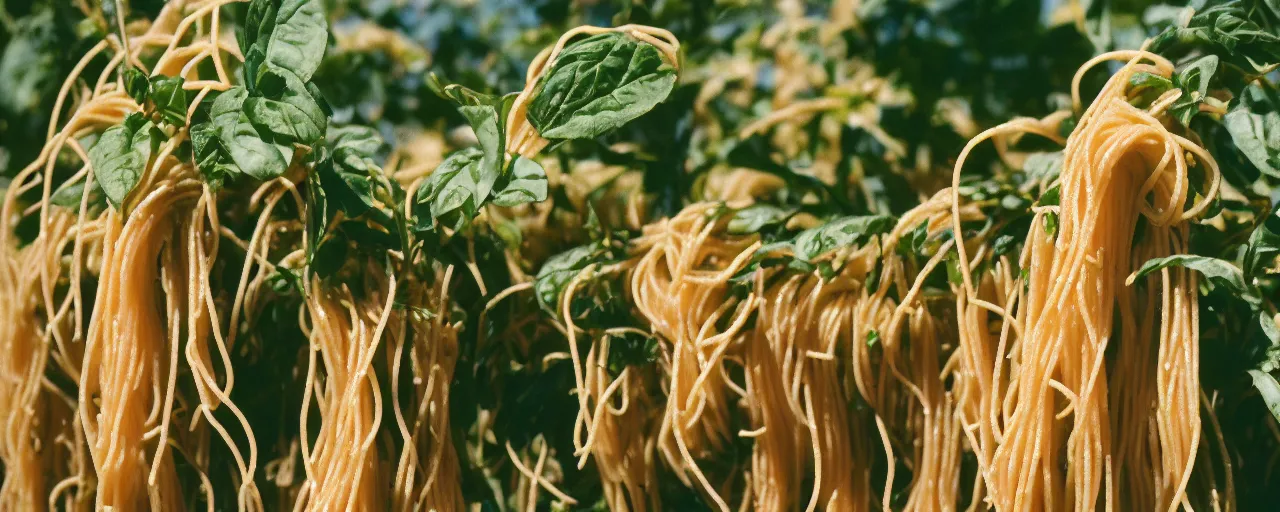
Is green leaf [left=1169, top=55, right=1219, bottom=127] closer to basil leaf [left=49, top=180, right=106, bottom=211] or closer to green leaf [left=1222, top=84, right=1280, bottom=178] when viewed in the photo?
green leaf [left=1222, top=84, right=1280, bottom=178]

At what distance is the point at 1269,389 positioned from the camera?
2.49 feet

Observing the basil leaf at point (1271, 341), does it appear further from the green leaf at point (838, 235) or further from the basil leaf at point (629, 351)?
the basil leaf at point (629, 351)

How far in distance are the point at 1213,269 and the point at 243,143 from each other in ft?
2.29

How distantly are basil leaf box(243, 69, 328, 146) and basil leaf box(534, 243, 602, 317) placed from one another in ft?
0.77

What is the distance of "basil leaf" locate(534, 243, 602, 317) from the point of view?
35.8 inches

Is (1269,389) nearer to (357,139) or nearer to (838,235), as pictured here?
(838,235)

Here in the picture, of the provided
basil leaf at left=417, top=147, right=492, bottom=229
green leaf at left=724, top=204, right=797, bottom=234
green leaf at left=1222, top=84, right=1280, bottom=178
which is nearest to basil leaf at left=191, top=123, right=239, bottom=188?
basil leaf at left=417, top=147, right=492, bottom=229

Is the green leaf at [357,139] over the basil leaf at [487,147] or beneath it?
over

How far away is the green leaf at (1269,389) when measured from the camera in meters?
0.75

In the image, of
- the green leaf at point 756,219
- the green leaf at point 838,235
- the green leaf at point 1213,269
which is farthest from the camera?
the green leaf at point 756,219

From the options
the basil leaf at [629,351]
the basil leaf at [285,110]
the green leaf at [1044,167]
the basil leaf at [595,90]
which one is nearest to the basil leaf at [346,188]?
the basil leaf at [285,110]

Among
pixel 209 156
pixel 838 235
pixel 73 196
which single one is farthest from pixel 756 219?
pixel 73 196

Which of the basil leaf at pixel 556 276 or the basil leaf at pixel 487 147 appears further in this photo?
the basil leaf at pixel 556 276

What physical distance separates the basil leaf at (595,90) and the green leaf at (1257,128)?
42 centimetres
